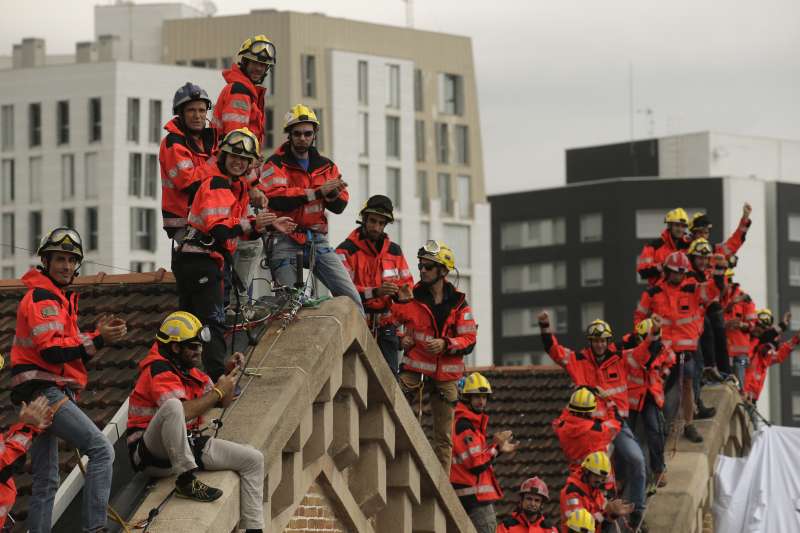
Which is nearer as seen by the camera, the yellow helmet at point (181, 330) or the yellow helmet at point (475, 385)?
the yellow helmet at point (181, 330)

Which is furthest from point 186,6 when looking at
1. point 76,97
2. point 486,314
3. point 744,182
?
point 744,182

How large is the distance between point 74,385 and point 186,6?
90.0m

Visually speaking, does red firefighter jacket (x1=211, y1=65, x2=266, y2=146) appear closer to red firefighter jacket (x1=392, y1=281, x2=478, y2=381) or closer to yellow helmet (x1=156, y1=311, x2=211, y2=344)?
red firefighter jacket (x1=392, y1=281, x2=478, y2=381)

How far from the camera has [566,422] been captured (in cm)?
2236

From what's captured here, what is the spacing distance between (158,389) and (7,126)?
8777cm

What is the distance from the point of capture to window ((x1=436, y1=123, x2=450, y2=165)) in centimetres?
10494

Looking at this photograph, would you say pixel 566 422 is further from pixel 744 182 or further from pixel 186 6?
pixel 744 182

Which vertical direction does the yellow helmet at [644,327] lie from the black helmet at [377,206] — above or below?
below

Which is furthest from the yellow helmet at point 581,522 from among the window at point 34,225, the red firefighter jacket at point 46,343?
the window at point 34,225

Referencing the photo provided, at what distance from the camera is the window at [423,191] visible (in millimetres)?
104750

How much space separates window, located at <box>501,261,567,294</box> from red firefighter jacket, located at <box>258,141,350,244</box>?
9937 cm

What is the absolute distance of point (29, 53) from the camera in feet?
323

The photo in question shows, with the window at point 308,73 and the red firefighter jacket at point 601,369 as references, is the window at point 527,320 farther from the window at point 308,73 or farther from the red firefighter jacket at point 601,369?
the red firefighter jacket at point 601,369

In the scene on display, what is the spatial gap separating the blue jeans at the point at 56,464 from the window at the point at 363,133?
88594 mm
